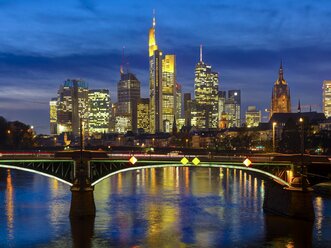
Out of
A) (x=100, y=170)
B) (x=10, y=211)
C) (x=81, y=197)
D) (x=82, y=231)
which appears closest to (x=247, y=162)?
(x=100, y=170)

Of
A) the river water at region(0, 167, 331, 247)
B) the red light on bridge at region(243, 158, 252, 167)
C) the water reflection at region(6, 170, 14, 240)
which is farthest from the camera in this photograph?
the red light on bridge at region(243, 158, 252, 167)

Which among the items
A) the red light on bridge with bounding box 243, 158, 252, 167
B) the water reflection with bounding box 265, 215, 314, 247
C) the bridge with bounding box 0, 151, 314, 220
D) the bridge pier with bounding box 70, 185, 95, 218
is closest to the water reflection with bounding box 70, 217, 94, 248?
the bridge pier with bounding box 70, 185, 95, 218

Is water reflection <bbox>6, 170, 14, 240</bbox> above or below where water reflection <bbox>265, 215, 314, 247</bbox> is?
above

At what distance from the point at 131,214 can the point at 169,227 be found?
10296mm

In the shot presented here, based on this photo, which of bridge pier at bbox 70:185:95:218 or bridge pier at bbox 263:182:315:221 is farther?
bridge pier at bbox 263:182:315:221

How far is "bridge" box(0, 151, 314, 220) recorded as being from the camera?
73.9 m

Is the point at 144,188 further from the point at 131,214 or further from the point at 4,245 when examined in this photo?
the point at 4,245

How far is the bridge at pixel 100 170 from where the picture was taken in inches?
2908

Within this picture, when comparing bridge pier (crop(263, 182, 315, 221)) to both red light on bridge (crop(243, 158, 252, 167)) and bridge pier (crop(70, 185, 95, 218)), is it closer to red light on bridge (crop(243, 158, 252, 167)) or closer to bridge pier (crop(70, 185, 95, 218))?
red light on bridge (crop(243, 158, 252, 167))

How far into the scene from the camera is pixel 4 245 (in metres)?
60.7

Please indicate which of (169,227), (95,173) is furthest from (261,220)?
(95,173)

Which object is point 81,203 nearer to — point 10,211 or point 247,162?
point 10,211

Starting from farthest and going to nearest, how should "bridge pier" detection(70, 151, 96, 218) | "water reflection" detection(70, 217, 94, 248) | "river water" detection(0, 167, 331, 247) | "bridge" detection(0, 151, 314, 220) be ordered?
1. "bridge" detection(0, 151, 314, 220)
2. "bridge pier" detection(70, 151, 96, 218)
3. "river water" detection(0, 167, 331, 247)
4. "water reflection" detection(70, 217, 94, 248)

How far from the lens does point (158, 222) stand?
Answer: 73625 mm
